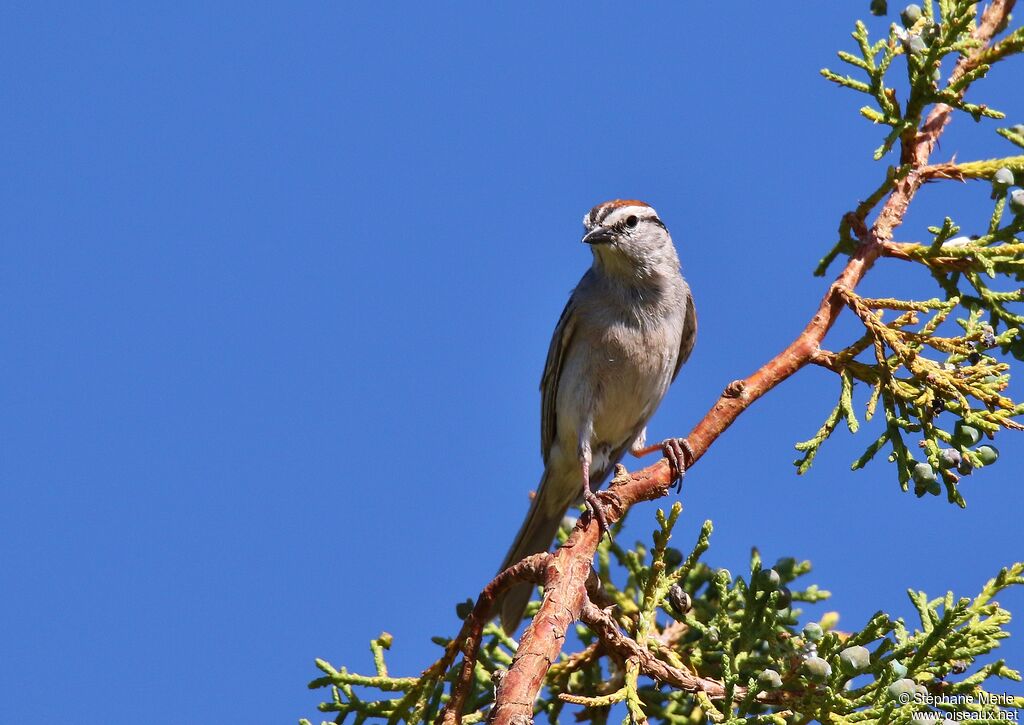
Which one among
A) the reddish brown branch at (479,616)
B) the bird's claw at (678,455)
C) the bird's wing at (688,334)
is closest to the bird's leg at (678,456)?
the bird's claw at (678,455)

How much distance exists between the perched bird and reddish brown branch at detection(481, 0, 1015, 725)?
1901 millimetres

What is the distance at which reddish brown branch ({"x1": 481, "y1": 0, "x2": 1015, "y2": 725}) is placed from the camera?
10.9ft

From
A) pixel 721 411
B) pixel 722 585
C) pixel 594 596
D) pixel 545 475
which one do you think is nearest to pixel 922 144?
pixel 721 411

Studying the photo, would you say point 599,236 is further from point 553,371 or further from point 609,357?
point 553,371

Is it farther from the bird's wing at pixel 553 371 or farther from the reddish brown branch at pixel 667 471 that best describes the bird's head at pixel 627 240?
the reddish brown branch at pixel 667 471

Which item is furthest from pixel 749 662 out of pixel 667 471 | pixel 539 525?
pixel 539 525

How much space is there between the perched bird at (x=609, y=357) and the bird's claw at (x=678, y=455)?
1214 mm

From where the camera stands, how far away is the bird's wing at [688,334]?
21.9ft

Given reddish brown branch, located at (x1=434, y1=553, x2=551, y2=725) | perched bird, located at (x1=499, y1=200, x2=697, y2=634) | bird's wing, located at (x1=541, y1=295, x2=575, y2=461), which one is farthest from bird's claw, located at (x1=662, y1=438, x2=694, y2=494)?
bird's wing, located at (x1=541, y1=295, x2=575, y2=461)

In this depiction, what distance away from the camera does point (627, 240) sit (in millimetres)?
6500

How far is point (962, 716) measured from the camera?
13.3 ft

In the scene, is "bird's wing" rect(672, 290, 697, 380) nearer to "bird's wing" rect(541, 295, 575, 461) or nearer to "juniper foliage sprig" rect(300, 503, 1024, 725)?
"bird's wing" rect(541, 295, 575, 461)

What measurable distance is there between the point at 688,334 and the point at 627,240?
0.72 m

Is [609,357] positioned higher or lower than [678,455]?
higher
